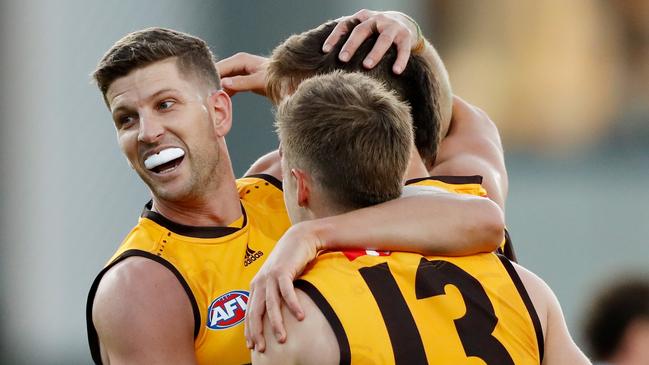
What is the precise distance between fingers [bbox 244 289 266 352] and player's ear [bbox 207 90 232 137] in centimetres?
110

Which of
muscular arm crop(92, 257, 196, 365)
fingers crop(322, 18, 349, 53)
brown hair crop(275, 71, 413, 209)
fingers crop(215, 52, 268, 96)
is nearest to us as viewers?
brown hair crop(275, 71, 413, 209)

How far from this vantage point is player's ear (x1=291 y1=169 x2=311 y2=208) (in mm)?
2928

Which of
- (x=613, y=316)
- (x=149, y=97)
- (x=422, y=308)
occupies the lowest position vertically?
(x=613, y=316)

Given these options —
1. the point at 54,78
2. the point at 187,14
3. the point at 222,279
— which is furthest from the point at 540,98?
the point at 222,279

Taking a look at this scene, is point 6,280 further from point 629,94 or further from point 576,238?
point 629,94

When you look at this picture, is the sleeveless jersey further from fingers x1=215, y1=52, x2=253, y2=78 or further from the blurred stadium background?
the blurred stadium background

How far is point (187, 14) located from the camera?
864cm

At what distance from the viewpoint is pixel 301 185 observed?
2936 millimetres

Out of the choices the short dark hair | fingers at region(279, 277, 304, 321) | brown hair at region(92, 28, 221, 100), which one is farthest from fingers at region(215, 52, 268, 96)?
the short dark hair

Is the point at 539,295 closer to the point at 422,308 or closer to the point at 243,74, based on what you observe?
the point at 422,308

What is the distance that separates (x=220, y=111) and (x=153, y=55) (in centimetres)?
31

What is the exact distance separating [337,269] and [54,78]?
6.35 meters

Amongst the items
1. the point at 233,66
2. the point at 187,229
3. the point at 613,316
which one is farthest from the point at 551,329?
the point at 613,316

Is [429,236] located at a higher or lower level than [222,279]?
higher
